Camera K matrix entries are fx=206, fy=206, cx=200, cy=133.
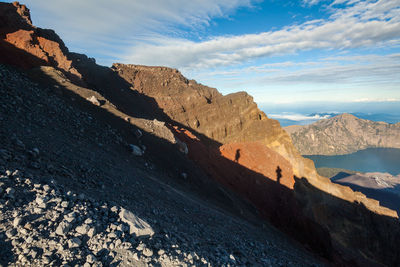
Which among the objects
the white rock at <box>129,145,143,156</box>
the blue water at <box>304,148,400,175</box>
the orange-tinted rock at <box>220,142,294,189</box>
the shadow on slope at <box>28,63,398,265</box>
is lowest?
the shadow on slope at <box>28,63,398,265</box>

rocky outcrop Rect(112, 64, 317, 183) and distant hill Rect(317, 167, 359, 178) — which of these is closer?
rocky outcrop Rect(112, 64, 317, 183)

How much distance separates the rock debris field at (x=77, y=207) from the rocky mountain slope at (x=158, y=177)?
4 centimetres

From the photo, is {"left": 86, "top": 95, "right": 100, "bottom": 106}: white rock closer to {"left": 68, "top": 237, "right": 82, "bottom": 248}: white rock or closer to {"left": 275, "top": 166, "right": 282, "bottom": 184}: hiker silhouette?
{"left": 68, "top": 237, "right": 82, "bottom": 248}: white rock

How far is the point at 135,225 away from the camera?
4.15 metres

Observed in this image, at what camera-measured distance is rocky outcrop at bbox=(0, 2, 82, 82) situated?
50.7 ft

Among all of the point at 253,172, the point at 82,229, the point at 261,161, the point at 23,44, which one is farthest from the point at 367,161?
the point at 82,229

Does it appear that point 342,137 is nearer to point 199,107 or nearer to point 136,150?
point 199,107

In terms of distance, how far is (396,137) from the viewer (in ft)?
614

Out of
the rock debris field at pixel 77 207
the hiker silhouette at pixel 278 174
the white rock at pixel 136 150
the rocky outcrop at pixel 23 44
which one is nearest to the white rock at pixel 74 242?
the rock debris field at pixel 77 207

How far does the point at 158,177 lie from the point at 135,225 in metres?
7.09

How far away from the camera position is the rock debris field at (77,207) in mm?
3123

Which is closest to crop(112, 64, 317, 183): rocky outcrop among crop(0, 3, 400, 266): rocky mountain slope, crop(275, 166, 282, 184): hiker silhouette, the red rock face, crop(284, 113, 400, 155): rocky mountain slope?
crop(0, 3, 400, 266): rocky mountain slope

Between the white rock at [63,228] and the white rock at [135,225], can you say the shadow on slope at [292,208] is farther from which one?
the white rock at [63,228]

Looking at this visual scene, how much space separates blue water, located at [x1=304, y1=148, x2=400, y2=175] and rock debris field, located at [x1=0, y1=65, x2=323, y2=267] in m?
167
